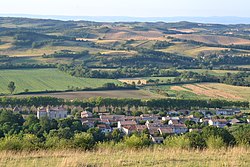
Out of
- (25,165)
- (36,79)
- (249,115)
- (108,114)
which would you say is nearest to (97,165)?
(25,165)

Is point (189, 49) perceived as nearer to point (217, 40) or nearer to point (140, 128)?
point (217, 40)

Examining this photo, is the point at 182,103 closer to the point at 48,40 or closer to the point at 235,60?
the point at 235,60

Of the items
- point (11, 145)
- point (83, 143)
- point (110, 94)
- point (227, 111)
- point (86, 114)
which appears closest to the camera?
point (11, 145)

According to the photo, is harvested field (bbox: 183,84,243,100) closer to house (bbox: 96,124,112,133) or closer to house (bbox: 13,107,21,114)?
house (bbox: 96,124,112,133)

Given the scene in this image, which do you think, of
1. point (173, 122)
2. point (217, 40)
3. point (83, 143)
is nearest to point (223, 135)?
point (83, 143)

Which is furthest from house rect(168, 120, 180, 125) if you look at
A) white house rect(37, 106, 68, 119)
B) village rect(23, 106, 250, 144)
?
white house rect(37, 106, 68, 119)

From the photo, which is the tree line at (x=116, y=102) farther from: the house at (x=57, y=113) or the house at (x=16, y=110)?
the house at (x=57, y=113)

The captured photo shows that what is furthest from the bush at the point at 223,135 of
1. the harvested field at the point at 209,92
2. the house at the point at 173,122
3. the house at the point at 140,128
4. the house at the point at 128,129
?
the harvested field at the point at 209,92
